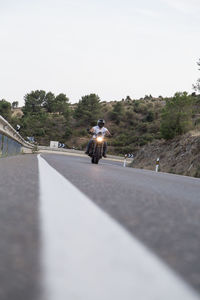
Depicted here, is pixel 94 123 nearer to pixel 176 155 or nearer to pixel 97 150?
pixel 176 155

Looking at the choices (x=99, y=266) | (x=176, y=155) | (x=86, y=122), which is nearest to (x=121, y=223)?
(x=99, y=266)

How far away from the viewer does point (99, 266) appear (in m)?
1.77

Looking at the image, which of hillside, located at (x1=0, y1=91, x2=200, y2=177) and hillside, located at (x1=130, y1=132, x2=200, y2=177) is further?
hillside, located at (x1=0, y1=91, x2=200, y2=177)

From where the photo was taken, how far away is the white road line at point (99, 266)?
1.42 m

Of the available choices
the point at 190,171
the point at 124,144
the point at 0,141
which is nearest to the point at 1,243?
the point at 0,141

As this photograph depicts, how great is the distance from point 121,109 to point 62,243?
99335mm

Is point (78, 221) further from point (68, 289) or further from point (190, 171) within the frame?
point (190, 171)

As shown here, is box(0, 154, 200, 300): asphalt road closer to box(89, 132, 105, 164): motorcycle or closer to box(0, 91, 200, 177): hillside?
box(89, 132, 105, 164): motorcycle

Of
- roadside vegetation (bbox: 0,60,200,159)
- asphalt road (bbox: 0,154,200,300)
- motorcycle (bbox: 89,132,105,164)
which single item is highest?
roadside vegetation (bbox: 0,60,200,159)

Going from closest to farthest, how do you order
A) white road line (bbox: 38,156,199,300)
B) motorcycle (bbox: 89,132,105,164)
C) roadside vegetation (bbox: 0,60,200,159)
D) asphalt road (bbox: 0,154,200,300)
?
1. white road line (bbox: 38,156,199,300)
2. asphalt road (bbox: 0,154,200,300)
3. motorcycle (bbox: 89,132,105,164)
4. roadside vegetation (bbox: 0,60,200,159)

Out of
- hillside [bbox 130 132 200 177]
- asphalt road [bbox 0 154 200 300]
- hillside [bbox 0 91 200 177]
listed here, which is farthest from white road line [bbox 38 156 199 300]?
hillside [bbox 0 91 200 177]

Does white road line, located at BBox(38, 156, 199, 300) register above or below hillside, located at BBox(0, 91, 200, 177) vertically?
below

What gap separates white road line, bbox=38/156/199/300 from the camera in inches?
56.1

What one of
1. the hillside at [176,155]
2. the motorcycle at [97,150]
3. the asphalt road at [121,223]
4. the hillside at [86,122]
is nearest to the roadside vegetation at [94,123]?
the hillside at [86,122]
